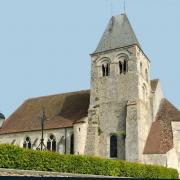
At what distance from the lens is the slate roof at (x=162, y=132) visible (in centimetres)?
3353

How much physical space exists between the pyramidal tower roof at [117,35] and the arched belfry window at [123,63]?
1.38 metres

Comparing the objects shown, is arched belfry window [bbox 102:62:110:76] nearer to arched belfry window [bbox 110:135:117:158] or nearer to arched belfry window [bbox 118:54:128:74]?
arched belfry window [bbox 118:54:128:74]

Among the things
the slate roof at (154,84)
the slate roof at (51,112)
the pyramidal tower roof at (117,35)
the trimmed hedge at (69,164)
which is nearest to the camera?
the trimmed hedge at (69,164)

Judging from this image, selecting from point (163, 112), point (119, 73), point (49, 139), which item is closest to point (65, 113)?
point (49, 139)

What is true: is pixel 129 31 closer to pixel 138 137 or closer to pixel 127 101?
pixel 127 101

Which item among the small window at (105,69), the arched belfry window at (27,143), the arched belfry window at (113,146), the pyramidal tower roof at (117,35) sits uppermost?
the pyramidal tower roof at (117,35)

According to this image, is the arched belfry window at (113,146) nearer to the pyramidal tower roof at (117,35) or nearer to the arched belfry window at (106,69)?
the arched belfry window at (106,69)

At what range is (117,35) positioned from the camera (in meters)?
39.5

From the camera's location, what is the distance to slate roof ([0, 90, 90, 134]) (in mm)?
38656

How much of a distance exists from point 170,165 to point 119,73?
1094cm

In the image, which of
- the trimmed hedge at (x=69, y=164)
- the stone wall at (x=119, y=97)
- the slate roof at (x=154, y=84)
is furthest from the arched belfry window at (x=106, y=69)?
the trimmed hedge at (x=69, y=164)

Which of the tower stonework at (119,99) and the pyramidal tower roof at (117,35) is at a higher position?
the pyramidal tower roof at (117,35)

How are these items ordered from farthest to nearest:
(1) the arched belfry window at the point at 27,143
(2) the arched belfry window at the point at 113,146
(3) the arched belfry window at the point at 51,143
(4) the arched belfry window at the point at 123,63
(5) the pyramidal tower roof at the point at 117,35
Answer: (1) the arched belfry window at the point at 27,143 → (5) the pyramidal tower roof at the point at 117,35 → (3) the arched belfry window at the point at 51,143 → (4) the arched belfry window at the point at 123,63 → (2) the arched belfry window at the point at 113,146

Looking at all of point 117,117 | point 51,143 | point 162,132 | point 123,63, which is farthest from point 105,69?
point 51,143
